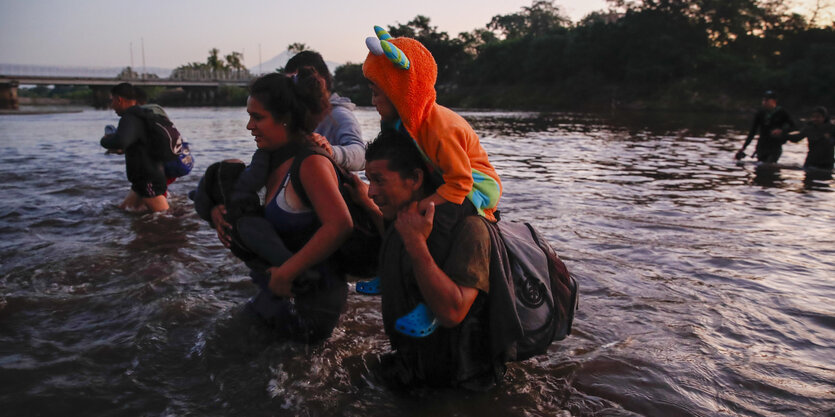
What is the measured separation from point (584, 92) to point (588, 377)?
61732 mm

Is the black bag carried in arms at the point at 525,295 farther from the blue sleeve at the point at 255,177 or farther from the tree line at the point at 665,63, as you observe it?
the tree line at the point at 665,63

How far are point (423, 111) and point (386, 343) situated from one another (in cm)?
178

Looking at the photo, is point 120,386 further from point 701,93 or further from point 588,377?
point 701,93

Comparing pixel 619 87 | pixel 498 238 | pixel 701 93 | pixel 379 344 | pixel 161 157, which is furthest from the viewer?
pixel 619 87

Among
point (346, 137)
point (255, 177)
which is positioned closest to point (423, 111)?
point (255, 177)

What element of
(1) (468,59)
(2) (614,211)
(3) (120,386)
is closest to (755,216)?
(2) (614,211)

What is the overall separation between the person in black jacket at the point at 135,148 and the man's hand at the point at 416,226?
550 cm

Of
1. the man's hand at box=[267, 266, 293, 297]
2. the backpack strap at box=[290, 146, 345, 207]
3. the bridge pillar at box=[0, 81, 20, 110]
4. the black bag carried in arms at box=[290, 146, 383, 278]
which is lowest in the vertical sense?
the man's hand at box=[267, 266, 293, 297]

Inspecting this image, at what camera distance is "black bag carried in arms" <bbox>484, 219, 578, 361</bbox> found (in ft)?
7.35

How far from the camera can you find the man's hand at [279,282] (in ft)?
8.79

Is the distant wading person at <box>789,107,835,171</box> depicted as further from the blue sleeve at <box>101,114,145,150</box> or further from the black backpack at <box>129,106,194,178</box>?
the blue sleeve at <box>101,114,145,150</box>

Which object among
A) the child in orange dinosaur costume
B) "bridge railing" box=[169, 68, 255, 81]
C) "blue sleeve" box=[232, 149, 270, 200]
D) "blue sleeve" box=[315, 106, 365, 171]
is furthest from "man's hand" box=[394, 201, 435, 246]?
"bridge railing" box=[169, 68, 255, 81]

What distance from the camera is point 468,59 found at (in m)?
84.4

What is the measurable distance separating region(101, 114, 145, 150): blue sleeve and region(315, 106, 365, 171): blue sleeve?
11.5 feet
